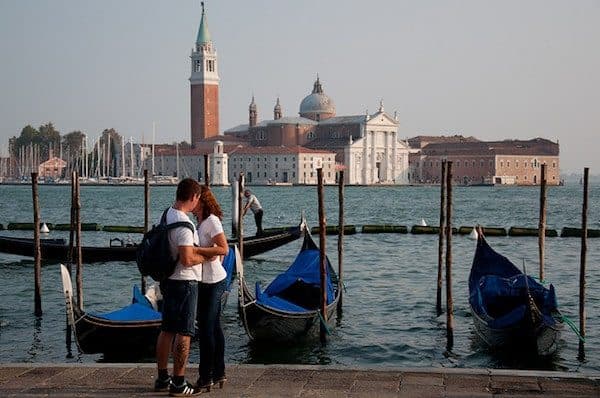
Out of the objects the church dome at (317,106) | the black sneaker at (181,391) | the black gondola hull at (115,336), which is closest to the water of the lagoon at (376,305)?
the black gondola hull at (115,336)

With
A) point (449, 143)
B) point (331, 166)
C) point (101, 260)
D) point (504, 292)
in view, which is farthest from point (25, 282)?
point (449, 143)

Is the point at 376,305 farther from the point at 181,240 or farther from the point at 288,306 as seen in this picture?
the point at 181,240

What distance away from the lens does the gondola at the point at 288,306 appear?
7.96 meters

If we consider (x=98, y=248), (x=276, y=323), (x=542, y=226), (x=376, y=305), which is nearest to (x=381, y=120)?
(x=98, y=248)

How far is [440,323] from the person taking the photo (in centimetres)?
1003

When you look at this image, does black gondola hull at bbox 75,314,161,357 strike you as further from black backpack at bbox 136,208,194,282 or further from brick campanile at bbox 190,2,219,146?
brick campanile at bbox 190,2,219,146

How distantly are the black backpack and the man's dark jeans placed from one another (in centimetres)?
31

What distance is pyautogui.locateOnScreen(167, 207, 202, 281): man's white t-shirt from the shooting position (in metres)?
4.41

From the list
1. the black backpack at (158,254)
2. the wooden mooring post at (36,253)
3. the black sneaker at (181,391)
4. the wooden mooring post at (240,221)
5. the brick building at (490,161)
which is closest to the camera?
the black backpack at (158,254)

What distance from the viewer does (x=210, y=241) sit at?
4586 mm

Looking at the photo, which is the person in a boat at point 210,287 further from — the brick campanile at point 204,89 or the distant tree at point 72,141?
the distant tree at point 72,141

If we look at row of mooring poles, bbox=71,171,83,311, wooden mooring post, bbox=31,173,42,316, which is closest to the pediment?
wooden mooring post, bbox=31,173,42,316

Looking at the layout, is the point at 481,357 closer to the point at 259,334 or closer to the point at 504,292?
the point at 504,292

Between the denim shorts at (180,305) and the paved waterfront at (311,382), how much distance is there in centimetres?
38
